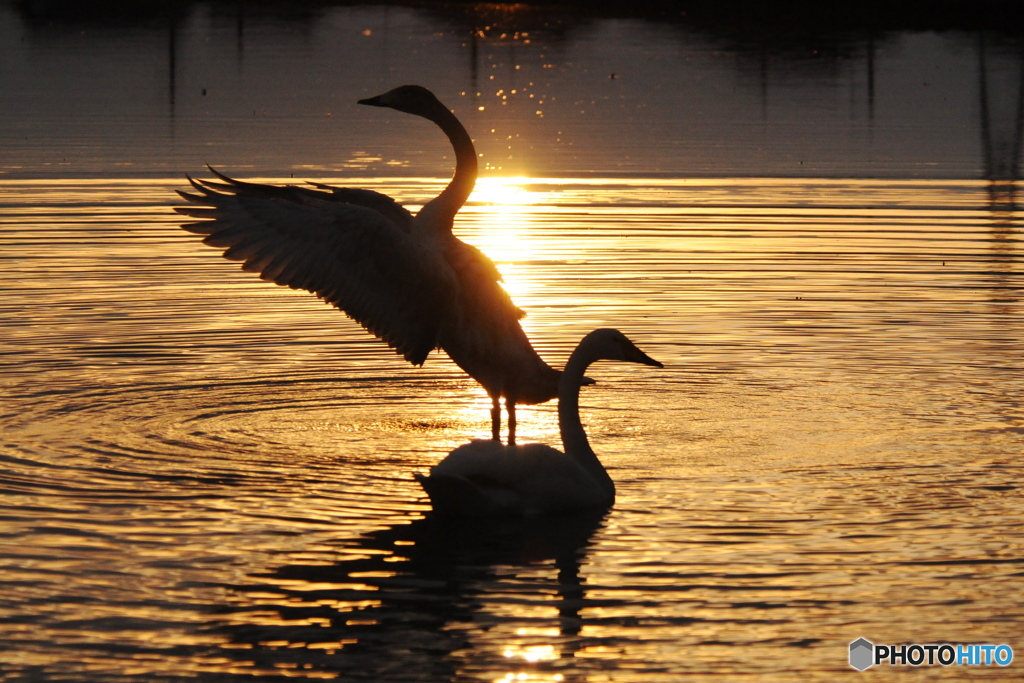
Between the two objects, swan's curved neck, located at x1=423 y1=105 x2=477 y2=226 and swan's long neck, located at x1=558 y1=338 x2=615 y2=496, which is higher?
swan's curved neck, located at x1=423 y1=105 x2=477 y2=226

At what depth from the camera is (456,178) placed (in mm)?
10859

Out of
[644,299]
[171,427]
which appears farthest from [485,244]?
[171,427]

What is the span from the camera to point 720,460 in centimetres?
1034

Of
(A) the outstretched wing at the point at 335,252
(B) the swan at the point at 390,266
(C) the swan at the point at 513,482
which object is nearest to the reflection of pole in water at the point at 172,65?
(B) the swan at the point at 390,266

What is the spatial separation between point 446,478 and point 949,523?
109 inches

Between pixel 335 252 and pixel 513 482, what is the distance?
201 cm

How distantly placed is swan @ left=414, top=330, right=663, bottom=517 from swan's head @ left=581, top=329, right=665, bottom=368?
0.75 meters

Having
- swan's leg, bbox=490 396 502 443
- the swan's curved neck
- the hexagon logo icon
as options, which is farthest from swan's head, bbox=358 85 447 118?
the hexagon logo icon

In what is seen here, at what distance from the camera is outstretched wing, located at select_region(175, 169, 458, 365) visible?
10.2 meters

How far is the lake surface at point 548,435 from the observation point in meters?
7.45

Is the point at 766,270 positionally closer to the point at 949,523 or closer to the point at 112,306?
the point at 112,306

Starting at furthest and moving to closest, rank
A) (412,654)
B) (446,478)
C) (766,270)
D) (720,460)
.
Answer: (766,270) → (720,460) → (446,478) → (412,654)

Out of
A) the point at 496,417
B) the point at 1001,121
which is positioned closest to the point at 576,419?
the point at 496,417

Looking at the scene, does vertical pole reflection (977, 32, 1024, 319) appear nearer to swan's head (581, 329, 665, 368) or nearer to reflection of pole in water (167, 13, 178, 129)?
swan's head (581, 329, 665, 368)
